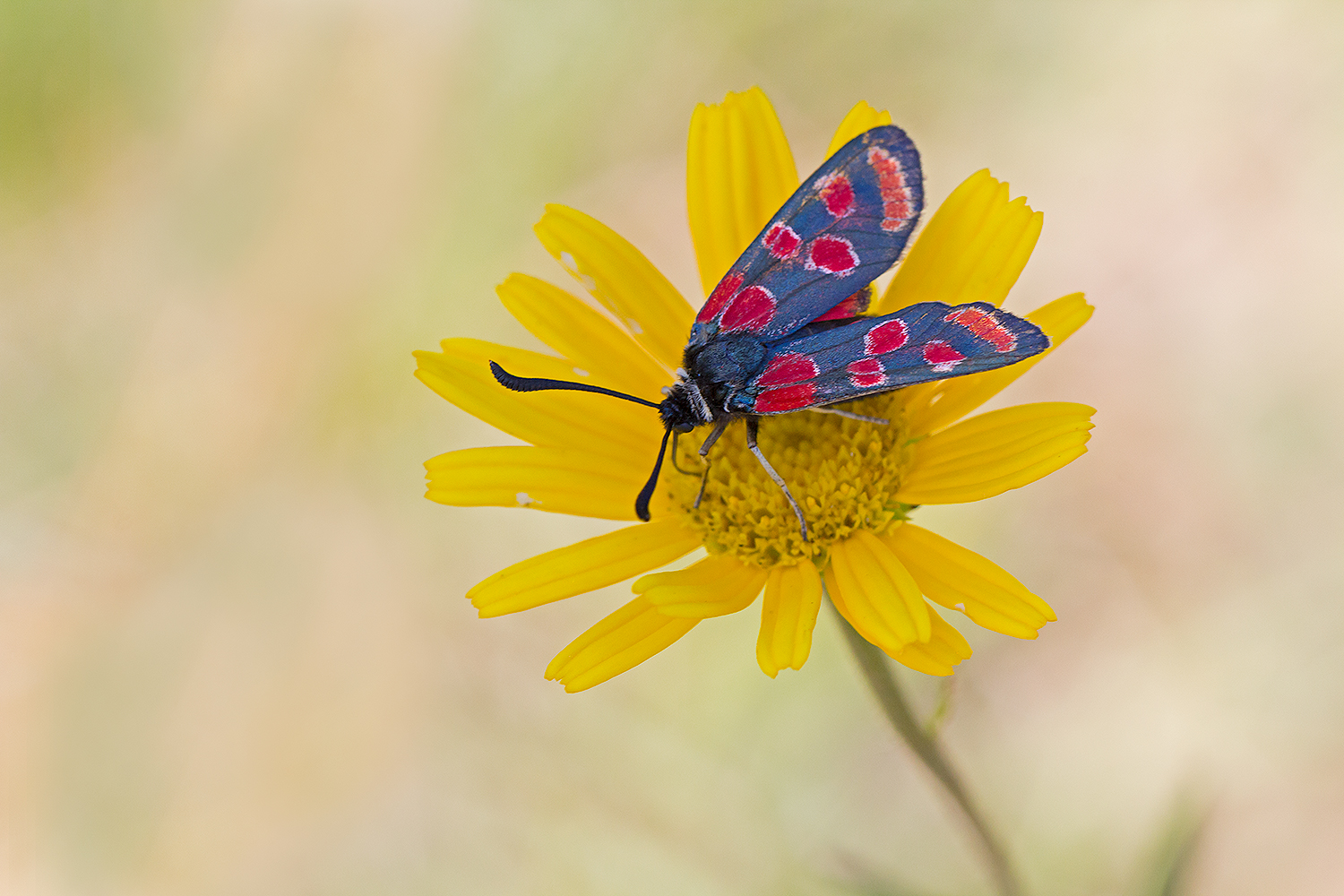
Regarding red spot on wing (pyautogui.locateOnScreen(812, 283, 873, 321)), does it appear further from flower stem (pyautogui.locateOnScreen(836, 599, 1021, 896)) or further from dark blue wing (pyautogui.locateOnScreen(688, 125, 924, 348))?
flower stem (pyautogui.locateOnScreen(836, 599, 1021, 896))

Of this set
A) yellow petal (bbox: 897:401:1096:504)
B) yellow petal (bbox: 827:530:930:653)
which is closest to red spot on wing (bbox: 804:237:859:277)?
yellow petal (bbox: 897:401:1096:504)

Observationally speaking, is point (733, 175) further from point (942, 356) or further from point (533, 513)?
point (533, 513)

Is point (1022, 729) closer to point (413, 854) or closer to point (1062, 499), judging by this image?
point (1062, 499)

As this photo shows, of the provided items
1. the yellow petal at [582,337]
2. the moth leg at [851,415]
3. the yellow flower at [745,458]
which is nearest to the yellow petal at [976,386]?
the yellow flower at [745,458]

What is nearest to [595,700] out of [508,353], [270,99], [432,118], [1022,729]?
[1022,729]

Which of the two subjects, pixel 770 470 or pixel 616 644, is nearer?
pixel 616 644

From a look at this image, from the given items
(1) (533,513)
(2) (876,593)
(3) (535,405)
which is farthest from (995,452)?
(1) (533,513)
